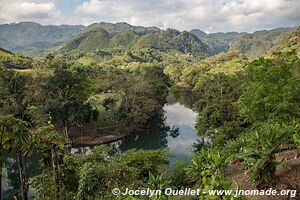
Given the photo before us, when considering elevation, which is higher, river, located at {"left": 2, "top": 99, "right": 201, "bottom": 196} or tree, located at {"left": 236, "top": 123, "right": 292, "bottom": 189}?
tree, located at {"left": 236, "top": 123, "right": 292, "bottom": 189}

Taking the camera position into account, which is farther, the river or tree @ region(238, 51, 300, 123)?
the river

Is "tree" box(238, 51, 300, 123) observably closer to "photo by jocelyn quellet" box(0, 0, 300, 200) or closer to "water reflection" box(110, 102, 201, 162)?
"photo by jocelyn quellet" box(0, 0, 300, 200)

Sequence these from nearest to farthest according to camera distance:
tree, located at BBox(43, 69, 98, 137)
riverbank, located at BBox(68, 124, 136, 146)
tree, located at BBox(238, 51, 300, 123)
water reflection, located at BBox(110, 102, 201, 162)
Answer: tree, located at BBox(238, 51, 300, 123) → water reflection, located at BBox(110, 102, 201, 162) → tree, located at BBox(43, 69, 98, 137) → riverbank, located at BBox(68, 124, 136, 146)

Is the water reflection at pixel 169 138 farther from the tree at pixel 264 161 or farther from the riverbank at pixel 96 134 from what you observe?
the tree at pixel 264 161

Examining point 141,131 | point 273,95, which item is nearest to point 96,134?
point 141,131

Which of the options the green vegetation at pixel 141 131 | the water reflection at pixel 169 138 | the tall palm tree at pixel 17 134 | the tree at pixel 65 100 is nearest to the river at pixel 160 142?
the water reflection at pixel 169 138

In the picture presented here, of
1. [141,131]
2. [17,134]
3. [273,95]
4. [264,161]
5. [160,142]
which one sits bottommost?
[160,142]

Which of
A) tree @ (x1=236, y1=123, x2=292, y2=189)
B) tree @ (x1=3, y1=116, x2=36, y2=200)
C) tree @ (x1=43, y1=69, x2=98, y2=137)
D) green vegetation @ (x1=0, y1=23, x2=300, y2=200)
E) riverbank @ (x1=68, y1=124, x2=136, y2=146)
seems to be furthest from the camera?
riverbank @ (x1=68, y1=124, x2=136, y2=146)

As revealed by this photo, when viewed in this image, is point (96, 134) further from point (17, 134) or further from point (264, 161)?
point (17, 134)

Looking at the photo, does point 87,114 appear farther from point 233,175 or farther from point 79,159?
point 233,175

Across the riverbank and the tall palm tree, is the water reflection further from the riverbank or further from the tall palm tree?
the tall palm tree

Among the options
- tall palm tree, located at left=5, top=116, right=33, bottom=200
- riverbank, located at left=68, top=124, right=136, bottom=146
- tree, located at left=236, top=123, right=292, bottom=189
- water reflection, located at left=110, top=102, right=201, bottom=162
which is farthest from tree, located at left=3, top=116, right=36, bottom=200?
riverbank, located at left=68, top=124, right=136, bottom=146

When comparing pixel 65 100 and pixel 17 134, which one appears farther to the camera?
pixel 65 100

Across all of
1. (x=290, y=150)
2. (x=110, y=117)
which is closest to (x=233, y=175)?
(x=290, y=150)
